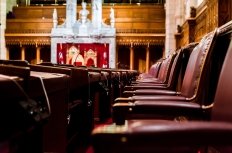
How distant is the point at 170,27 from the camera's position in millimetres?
18219

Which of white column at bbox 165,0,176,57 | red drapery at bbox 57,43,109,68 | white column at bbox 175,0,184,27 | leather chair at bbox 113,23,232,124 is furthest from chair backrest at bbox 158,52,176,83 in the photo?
red drapery at bbox 57,43,109,68

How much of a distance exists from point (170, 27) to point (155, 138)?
17.6m

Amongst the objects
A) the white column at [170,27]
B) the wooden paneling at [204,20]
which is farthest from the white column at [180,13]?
the wooden paneling at [204,20]

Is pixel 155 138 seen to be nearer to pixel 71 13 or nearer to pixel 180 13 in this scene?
pixel 180 13

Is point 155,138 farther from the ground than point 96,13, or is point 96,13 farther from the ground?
point 96,13

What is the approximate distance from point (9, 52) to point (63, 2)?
4.03 m

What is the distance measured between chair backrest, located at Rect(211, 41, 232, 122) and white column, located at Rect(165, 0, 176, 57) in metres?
16.0

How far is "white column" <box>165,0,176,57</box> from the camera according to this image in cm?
1789

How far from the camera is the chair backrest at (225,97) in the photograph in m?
1.56

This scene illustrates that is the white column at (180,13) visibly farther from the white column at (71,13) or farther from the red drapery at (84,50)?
the white column at (71,13)

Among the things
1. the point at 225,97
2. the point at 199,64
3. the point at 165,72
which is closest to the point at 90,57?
the point at 165,72

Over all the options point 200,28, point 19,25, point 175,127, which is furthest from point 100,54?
point 175,127

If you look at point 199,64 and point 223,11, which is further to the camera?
point 223,11

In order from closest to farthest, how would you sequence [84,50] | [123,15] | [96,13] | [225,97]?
[225,97], [84,50], [96,13], [123,15]
